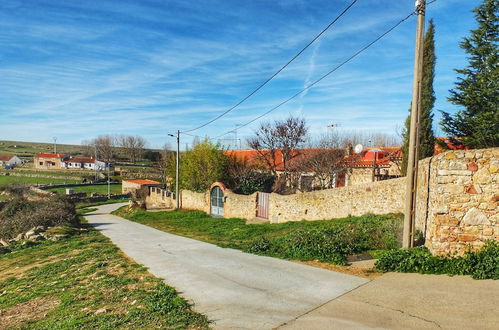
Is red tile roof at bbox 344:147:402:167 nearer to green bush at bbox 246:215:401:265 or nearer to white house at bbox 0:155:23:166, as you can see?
green bush at bbox 246:215:401:265

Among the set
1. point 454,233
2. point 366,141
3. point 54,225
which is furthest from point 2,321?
point 366,141

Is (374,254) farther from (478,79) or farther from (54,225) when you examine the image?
(54,225)

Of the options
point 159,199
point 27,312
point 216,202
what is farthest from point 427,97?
point 159,199

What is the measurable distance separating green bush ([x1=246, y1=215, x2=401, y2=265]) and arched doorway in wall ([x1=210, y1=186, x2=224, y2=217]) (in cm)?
1277

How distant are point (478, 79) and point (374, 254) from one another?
14131 millimetres

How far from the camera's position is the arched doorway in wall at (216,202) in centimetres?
2377

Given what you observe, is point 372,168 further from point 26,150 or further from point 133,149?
point 26,150

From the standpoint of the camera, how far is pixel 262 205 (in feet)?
65.8

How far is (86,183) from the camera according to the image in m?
63.5

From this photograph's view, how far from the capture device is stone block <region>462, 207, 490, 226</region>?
22.5ft

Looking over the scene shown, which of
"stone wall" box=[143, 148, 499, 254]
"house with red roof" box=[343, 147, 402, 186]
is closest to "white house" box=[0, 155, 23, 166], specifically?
"house with red roof" box=[343, 147, 402, 186]

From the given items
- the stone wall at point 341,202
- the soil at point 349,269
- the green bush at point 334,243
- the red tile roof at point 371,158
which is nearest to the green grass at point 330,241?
the green bush at point 334,243

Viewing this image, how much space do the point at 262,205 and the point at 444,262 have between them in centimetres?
1348

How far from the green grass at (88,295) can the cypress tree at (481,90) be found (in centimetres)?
1724
